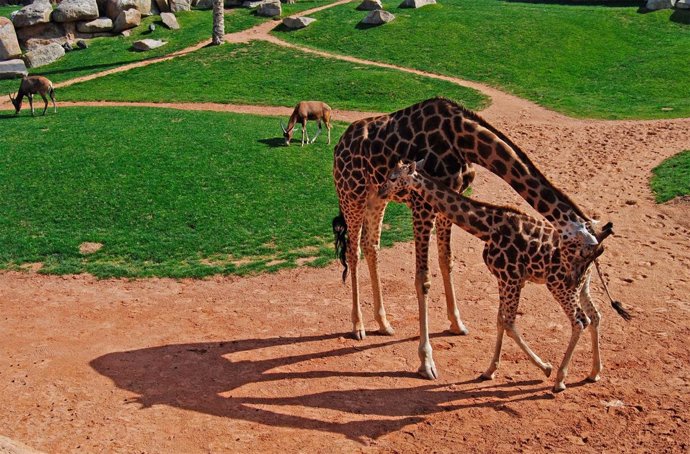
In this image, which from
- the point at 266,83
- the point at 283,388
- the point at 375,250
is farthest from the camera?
the point at 266,83

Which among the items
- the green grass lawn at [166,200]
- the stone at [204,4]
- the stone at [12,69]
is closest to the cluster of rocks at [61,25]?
the stone at [12,69]

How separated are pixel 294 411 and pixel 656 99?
27.9 metres

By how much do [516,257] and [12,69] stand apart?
38.2 metres

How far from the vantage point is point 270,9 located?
49969 millimetres

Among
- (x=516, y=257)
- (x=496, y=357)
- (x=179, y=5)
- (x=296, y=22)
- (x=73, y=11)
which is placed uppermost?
(x=73, y=11)

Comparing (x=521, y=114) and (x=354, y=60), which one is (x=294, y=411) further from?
(x=354, y=60)

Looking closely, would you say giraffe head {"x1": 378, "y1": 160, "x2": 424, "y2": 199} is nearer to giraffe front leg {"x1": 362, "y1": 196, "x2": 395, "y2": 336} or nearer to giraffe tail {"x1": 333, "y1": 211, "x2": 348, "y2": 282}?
giraffe front leg {"x1": 362, "y1": 196, "x2": 395, "y2": 336}

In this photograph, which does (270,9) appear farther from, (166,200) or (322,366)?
(322,366)

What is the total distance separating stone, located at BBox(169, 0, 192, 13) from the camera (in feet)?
167

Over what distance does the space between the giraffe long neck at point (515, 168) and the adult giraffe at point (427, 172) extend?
0.04 feet

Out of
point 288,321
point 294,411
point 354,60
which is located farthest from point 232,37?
point 294,411

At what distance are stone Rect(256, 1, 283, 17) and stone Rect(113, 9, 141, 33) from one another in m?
8.74

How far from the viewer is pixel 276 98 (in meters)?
35.1

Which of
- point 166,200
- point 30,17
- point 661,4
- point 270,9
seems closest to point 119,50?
point 30,17
